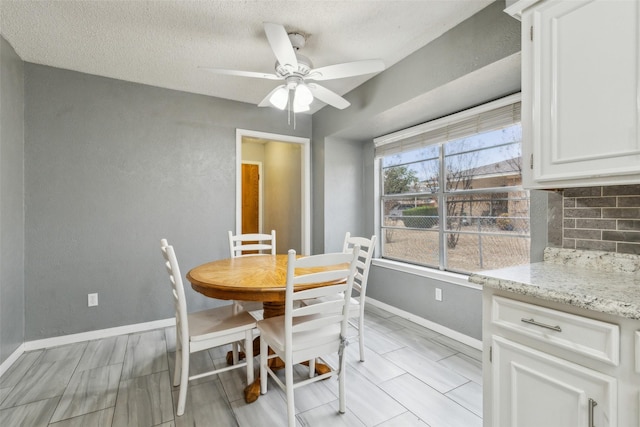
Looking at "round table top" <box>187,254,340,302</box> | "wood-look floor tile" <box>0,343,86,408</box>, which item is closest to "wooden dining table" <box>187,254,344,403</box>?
"round table top" <box>187,254,340,302</box>

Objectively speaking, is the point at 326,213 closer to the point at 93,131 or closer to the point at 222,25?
the point at 222,25

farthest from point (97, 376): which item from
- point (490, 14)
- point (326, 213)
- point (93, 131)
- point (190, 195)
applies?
point (490, 14)

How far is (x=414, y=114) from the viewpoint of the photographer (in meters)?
2.75

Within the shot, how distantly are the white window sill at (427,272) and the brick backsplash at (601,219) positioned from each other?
879mm

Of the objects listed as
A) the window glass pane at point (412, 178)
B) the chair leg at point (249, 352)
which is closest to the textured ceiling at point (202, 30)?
the window glass pane at point (412, 178)

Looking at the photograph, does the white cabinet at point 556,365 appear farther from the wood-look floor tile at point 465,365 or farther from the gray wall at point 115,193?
the gray wall at point 115,193

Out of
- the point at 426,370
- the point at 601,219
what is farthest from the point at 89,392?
the point at 601,219

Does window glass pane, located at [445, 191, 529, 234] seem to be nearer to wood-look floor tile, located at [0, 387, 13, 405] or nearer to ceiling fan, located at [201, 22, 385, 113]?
ceiling fan, located at [201, 22, 385, 113]

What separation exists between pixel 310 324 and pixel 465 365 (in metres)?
1.37

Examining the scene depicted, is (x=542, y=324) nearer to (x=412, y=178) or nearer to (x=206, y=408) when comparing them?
(x=206, y=408)

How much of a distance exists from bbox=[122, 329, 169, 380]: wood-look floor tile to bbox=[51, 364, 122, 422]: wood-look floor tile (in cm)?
8

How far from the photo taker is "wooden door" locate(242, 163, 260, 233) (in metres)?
5.64

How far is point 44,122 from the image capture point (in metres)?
2.59

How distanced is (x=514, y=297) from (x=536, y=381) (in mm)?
296
